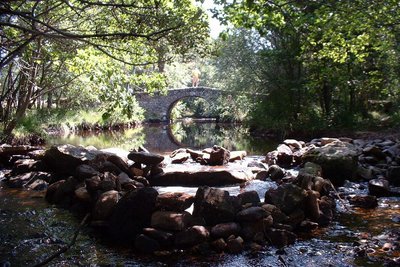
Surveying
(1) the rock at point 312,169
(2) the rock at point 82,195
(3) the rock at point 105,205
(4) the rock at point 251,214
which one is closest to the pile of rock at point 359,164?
(1) the rock at point 312,169

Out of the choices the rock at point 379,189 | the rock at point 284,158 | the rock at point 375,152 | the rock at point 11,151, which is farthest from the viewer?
the rock at point 284,158

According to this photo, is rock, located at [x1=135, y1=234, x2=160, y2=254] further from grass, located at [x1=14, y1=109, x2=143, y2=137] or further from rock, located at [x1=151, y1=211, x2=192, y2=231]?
grass, located at [x1=14, y1=109, x2=143, y2=137]

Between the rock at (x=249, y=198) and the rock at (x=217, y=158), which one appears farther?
the rock at (x=217, y=158)

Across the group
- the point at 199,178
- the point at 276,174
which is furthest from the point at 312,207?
the point at 199,178

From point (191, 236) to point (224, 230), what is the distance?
0.44 m

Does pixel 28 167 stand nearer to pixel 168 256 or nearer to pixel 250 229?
pixel 168 256

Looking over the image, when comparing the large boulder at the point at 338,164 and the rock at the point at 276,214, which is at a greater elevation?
the large boulder at the point at 338,164

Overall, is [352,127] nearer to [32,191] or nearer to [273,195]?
[273,195]

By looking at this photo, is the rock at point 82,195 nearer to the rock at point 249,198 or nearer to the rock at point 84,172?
the rock at point 84,172

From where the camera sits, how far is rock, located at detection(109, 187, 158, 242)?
519 cm

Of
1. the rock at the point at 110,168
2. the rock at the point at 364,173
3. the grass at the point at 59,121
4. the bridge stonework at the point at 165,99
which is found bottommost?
the rock at the point at 364,173

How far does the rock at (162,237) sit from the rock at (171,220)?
0.39ft

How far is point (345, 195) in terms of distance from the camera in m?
7.23

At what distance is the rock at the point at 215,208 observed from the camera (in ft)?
17.3
